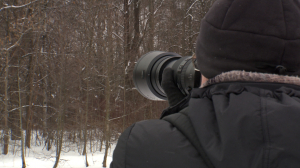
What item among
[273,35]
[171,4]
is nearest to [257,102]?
[273,35]

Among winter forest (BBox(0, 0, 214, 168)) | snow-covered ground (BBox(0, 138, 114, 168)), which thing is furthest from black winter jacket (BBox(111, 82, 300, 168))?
snow-covered ground (BBox(0, 138, 114, 168))

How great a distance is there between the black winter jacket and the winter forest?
10.4 m

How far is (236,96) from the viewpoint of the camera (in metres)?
0.62

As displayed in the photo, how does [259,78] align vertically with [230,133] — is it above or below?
above

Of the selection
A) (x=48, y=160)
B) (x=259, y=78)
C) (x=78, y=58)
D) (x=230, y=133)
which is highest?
(x=78, y=58)

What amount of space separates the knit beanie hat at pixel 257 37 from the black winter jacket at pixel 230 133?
0.06 metres

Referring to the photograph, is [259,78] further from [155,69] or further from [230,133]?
[155,69]

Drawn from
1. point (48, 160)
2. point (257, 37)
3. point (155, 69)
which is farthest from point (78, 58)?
point (257, 37)

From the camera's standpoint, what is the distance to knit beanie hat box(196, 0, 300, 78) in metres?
A: 0.67

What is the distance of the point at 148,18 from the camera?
47.0 ft

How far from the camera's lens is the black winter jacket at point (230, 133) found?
0.55m

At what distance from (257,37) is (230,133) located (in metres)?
0.25

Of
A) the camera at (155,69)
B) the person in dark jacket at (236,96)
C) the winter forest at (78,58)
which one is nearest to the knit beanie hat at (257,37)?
the person in dark jacket at (236,96)

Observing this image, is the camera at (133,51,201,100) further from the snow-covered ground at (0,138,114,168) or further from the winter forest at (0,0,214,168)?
the snow-covered ground at (0,138,114,168)
